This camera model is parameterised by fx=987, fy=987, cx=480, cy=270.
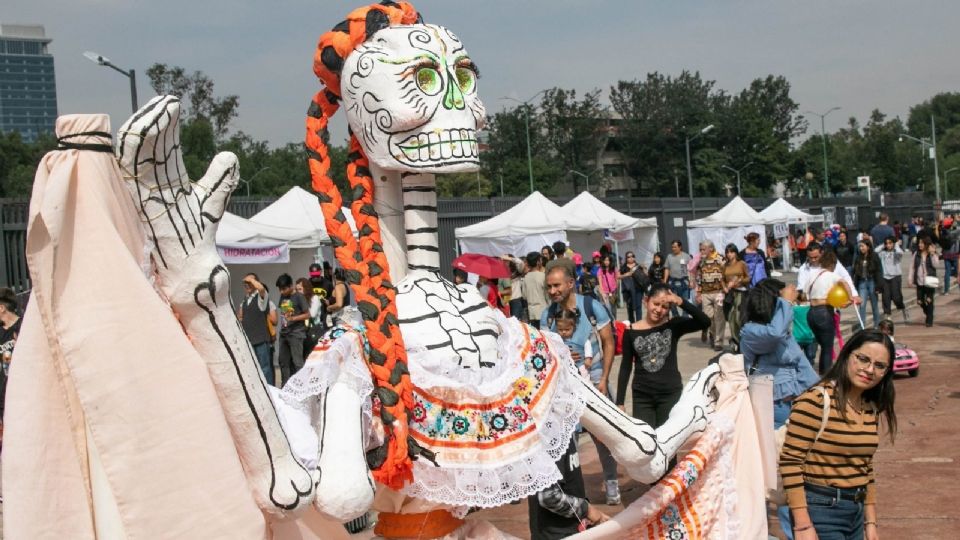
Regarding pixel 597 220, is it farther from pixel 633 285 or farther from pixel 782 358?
pixel 782 358

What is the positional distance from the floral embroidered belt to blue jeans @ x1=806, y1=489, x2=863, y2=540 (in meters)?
1.66

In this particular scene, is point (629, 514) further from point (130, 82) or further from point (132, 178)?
point (130, 82)

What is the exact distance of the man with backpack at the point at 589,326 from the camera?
→ 6.44 metres

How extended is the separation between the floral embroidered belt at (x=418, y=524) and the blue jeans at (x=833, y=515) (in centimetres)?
166

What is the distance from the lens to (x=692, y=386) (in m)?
3.53

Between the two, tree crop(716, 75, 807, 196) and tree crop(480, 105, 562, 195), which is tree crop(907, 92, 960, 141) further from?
tree crop(480, 105, 562, 195)

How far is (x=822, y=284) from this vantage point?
9727 millimetres

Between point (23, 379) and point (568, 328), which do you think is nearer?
point (23, 379)

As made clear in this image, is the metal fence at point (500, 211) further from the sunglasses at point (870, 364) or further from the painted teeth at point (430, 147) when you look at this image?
the sunglasses at point (870, 364)

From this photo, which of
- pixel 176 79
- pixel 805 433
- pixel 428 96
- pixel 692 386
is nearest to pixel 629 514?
pixel 692 386

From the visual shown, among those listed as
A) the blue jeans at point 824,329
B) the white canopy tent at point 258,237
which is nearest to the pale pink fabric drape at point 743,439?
the blue jeans at point 824,329

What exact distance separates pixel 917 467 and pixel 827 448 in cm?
397

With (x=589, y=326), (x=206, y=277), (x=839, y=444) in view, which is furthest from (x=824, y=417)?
(x=589, y=326)

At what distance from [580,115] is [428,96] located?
185 ft
